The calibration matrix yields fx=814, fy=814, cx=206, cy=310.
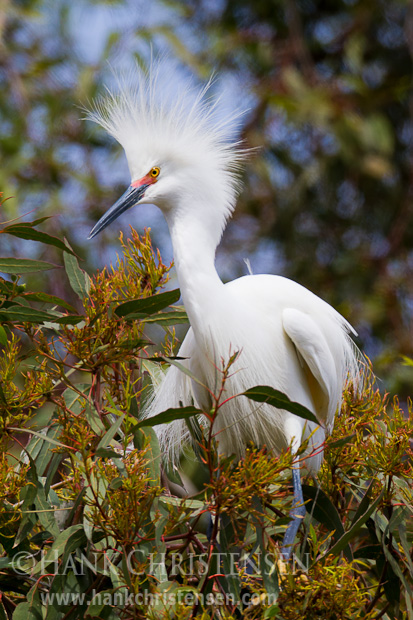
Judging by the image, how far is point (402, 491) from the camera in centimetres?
151

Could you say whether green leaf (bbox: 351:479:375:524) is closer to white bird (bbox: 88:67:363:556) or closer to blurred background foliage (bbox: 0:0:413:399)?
white bird (bbox: 88:67:363:556)

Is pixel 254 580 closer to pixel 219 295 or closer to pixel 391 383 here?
pixel 219 295

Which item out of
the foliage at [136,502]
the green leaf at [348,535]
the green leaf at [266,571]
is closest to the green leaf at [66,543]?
the foliage at [136,502]

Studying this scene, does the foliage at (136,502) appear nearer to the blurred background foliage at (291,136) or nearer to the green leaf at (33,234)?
the green leaf at (33,234)

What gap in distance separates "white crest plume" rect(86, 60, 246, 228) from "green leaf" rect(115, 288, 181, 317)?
0.62 meters

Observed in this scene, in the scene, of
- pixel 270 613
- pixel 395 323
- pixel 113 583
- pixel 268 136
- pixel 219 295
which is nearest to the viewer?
pixel 270 613

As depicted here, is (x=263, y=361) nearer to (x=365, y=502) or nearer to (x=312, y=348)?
(x=312, y=348)

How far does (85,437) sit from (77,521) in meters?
0.22

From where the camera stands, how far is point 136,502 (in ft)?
3.97

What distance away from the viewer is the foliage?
4.00ft

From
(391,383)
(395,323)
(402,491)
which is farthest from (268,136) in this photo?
(402,491)

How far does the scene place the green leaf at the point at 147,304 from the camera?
53.6 inches

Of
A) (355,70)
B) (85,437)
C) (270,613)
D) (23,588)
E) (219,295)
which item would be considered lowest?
(270,613)

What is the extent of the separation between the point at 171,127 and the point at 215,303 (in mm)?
481
